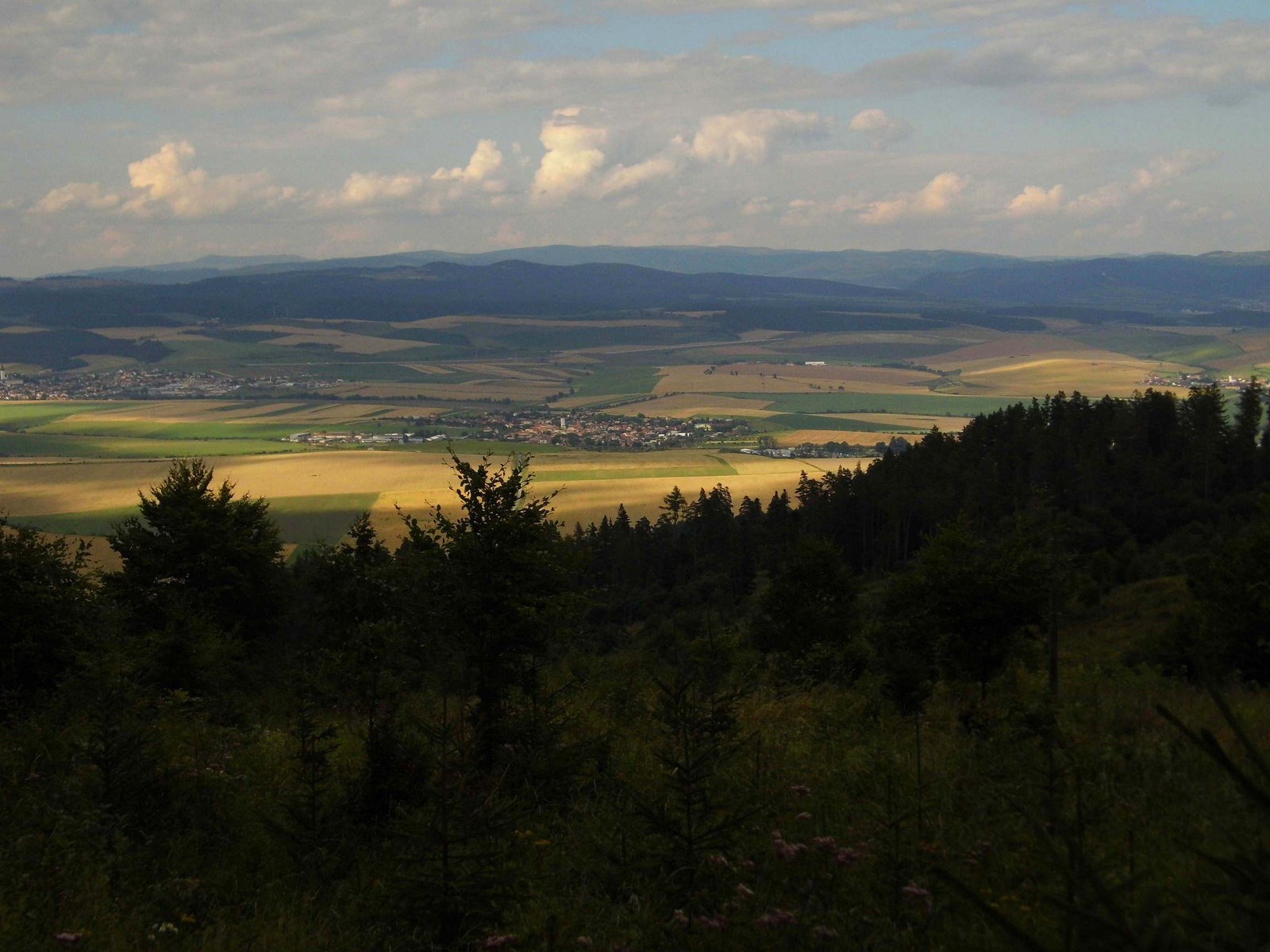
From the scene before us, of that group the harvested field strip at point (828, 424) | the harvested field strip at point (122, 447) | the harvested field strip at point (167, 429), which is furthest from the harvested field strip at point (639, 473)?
the harvested field strip at point (167, 429)

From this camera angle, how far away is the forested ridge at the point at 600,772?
6.61 meters

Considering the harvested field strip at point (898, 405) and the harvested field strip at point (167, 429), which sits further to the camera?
the harvested field strip at point (898, 405)

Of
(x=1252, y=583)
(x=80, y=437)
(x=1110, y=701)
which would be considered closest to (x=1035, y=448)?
(x=1252, y=583)

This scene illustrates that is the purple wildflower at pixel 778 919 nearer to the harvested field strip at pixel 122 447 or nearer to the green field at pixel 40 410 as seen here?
the harvested field strip at pixel 122 447

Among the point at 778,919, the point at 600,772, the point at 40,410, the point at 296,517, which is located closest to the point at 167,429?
the point at 40,410

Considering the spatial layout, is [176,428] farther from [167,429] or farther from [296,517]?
[296,517]

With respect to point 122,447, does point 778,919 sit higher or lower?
higher

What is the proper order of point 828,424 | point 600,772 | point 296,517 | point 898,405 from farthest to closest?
point 898,405 < point 828,424 < point 296,517 < point 600,772

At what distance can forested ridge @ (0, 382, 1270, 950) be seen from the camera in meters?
6.61

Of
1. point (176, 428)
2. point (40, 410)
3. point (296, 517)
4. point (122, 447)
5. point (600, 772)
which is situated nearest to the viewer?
point (600, 772)

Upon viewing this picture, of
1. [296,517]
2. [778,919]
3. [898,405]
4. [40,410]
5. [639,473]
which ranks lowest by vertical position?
[639,473]

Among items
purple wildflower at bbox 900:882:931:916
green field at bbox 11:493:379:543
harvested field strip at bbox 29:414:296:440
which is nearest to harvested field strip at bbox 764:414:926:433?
harvested field strip at bbox 29:414:296:440

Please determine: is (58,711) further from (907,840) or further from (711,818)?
(907,840)

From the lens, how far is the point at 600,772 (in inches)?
440
